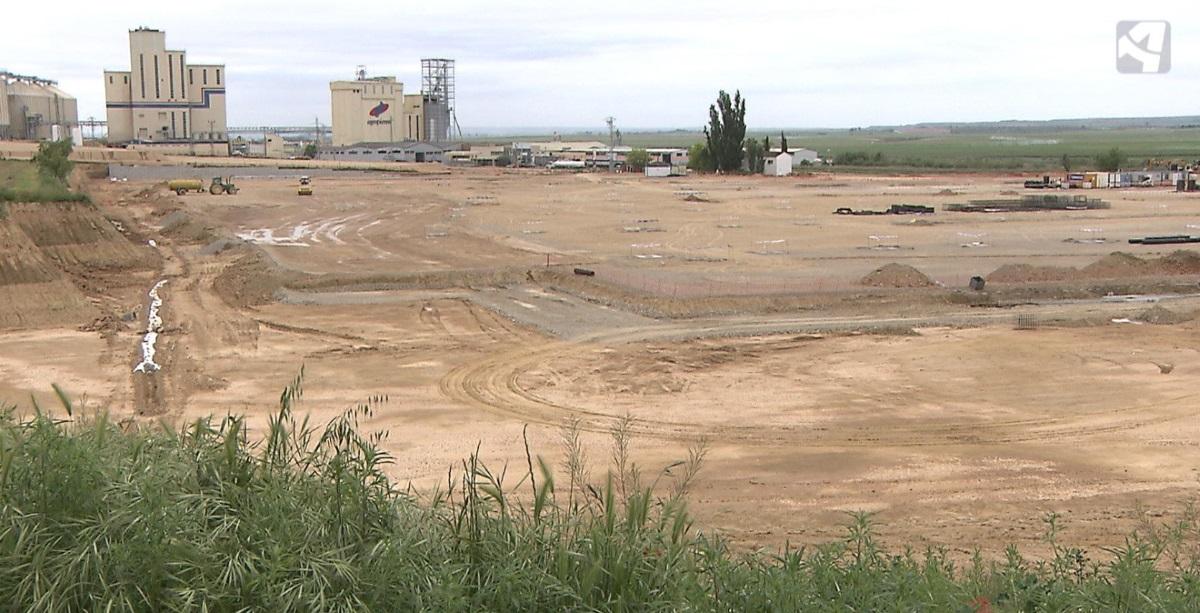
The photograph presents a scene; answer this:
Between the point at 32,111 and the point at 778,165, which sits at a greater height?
the point at 32,111

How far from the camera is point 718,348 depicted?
2441 cm

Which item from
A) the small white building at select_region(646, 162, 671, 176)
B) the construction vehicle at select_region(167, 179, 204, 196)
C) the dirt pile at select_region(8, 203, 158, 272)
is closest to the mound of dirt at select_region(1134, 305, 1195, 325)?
the dirt pile at select_region(8, 203, 158, 272)

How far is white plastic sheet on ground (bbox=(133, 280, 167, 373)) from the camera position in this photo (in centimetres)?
2297

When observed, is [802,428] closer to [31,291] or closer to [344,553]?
[344,553]

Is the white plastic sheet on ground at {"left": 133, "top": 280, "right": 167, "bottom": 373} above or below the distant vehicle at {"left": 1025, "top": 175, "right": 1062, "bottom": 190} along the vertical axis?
below

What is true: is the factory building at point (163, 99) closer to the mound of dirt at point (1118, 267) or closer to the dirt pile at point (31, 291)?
the dirt pile at point (31, 291)

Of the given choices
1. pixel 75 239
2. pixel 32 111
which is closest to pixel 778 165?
pixel 75 239

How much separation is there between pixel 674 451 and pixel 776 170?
3350 inches

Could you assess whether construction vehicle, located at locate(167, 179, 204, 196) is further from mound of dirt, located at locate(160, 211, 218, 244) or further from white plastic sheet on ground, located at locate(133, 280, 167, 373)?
white plastic sheet on ground, located at locate(133, 280, 167, 373)

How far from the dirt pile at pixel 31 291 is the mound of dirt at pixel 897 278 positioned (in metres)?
20.1

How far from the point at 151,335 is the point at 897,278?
1902cm

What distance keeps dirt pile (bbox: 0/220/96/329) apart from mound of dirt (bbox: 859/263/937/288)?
20.1m

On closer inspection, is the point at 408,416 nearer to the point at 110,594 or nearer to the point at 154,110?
the point at 110,594

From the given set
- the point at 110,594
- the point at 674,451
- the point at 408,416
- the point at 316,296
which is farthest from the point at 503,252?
the point at 110,594
